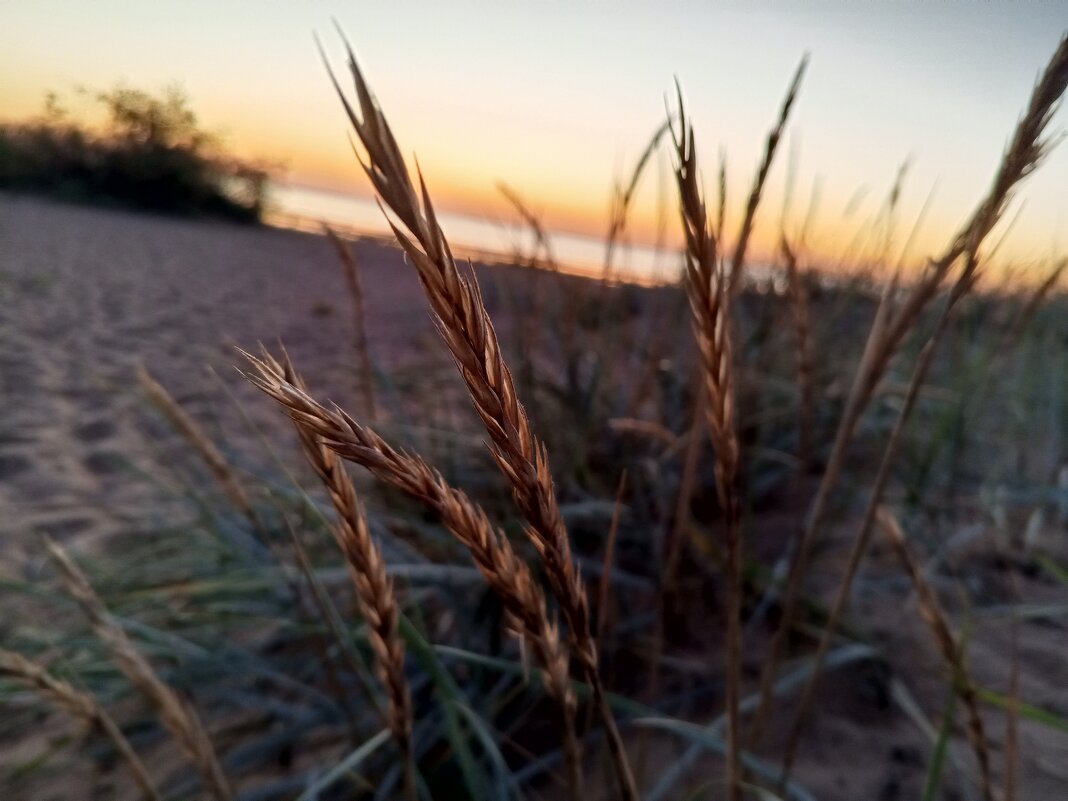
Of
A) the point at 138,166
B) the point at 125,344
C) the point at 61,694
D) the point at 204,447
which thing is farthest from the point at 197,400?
the point at 138,166

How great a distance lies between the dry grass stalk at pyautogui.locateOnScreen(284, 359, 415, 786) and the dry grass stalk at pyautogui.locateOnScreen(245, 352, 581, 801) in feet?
0.07

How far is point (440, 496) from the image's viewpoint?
1.06 ft

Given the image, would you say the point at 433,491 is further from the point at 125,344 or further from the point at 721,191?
the point at 125,344

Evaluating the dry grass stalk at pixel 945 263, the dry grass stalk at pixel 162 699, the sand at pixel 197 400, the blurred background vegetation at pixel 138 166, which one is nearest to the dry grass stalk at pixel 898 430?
the dry grass stalk at pixel 945 263

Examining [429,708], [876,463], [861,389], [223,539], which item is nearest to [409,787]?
[861,389]

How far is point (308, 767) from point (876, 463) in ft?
5.12

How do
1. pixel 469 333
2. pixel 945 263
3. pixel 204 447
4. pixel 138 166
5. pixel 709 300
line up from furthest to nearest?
pixel 138 166 < pixel 204 447 < pixel 945 263 < pixel 709 300 < pixel 469 333

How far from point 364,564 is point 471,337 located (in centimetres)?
21

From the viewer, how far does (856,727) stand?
110 centimetres

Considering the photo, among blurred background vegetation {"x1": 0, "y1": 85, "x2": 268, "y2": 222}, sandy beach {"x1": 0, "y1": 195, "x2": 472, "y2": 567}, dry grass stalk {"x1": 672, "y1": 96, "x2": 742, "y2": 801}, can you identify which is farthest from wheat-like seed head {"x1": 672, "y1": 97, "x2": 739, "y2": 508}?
blurred background vegetation {"x1": 0, "y1": 85, "x2": 268, "y2": 222}

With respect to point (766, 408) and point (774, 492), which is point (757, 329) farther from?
point (774, 492)

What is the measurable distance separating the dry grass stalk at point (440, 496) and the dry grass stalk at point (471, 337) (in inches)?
Answer: 1.1

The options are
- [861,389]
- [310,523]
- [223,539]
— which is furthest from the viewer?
[310,523]

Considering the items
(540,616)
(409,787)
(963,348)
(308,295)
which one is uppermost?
(963,348)
